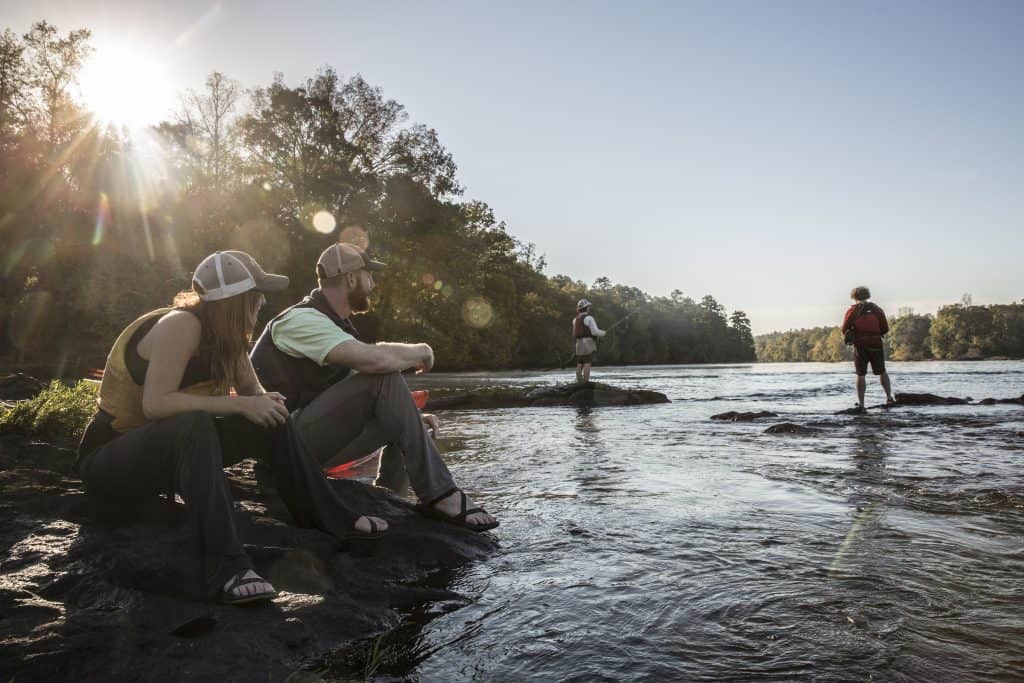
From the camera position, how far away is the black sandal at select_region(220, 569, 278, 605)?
2.73 meters

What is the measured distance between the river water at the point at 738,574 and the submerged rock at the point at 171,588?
257 mm

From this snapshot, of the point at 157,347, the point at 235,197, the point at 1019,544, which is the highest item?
the point at 235,197

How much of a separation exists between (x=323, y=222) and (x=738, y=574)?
32.7 m

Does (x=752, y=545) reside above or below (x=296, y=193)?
below

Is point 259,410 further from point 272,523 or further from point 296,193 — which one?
point 296,193

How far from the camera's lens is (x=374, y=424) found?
13.9ft

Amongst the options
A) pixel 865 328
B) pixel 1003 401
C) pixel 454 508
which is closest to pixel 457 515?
pixel 454 508

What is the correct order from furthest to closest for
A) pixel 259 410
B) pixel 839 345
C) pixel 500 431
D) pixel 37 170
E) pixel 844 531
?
pixel 839 345 → pixel 37 170 → pixel 500 431 → pixel 844 531 → pixel 259 410

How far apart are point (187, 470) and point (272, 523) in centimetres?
78

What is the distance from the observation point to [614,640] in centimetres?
268

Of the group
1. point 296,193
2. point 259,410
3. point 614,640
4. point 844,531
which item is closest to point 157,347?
point 259,410

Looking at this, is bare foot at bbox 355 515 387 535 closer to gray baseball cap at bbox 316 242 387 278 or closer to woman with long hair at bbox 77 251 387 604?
woman with long hair at bbox 77 251 387 604

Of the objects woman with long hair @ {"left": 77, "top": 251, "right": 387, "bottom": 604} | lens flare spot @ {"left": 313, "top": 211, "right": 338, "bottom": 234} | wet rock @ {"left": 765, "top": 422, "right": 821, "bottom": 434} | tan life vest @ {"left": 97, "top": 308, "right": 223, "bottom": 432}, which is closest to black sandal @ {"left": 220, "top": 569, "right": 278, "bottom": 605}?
woman with long hair @ {"left": 77, "top": 251, "right": 387, "bottom": 604}

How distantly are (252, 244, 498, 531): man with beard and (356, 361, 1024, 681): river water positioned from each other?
2.16 ft
